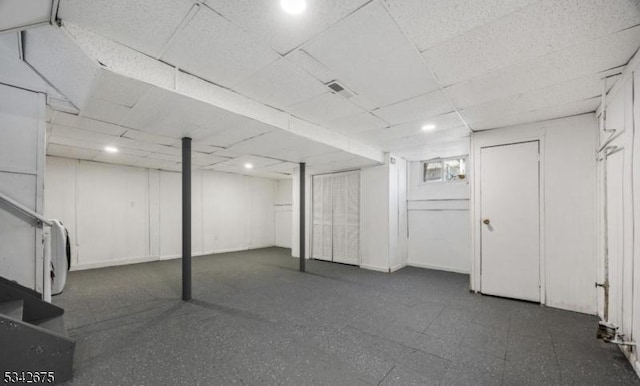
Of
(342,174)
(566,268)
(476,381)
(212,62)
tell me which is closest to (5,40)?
(212,62)

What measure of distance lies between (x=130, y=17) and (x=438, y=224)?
19.3 ft

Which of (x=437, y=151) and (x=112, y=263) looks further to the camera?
(x=112, y=263)

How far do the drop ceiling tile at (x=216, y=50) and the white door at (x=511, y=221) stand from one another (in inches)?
142

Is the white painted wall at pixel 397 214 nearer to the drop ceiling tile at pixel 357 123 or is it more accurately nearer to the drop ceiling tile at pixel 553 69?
the drop ceiling tile at pixel 357 123

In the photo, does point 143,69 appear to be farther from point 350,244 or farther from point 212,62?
point 350,244

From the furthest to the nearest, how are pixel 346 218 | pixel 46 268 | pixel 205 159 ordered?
pixel 346 218 → pixel 205 159 → pixel 46 268

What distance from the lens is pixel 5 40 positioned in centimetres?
222

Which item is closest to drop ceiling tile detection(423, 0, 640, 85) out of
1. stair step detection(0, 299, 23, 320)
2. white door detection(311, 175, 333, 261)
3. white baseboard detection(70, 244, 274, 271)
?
stair step detection(0, 299, 23, 320)

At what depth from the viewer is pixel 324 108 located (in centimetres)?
319

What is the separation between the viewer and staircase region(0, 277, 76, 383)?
69.6 inches

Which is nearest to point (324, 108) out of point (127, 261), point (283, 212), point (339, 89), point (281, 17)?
point (339, 89)

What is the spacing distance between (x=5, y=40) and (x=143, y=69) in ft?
4.28

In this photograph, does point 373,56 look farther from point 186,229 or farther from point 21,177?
point 21,177

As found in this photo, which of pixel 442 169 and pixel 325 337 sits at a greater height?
pixel 442 169
